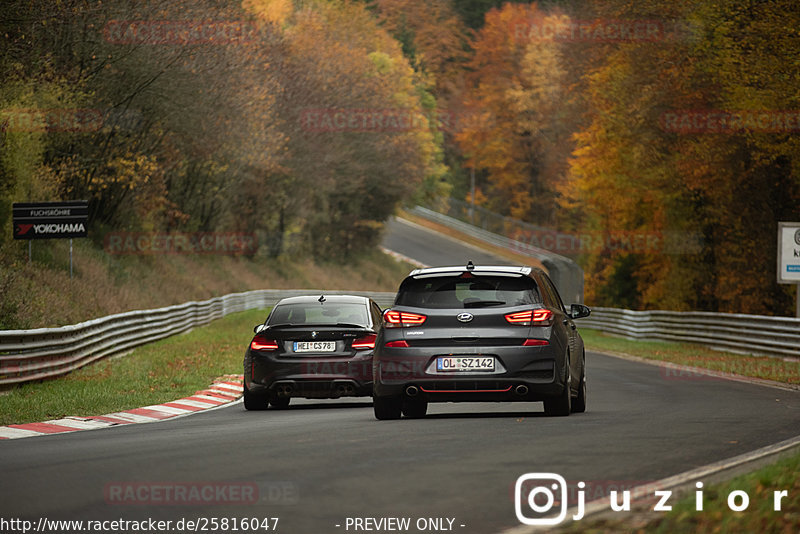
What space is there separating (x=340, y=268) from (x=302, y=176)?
13.4 metres

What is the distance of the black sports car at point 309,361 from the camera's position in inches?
670

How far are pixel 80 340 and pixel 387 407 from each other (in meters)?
11.2

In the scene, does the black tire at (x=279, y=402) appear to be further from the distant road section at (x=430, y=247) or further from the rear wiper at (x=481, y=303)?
the distant road section at (x=430, y=247)

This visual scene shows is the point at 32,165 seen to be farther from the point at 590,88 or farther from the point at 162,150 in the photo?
the point at 590,88

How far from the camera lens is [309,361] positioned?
1705 centimetres

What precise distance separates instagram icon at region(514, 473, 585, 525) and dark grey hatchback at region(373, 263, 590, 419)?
427cm

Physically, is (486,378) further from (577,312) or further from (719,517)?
(719,517)

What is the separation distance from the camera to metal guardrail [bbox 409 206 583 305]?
7044 centimetres

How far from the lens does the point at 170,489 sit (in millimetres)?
8578

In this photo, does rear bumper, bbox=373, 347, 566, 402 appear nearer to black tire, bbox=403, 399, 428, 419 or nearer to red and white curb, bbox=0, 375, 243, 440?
black tire, bbox=403, 399, 428, 419

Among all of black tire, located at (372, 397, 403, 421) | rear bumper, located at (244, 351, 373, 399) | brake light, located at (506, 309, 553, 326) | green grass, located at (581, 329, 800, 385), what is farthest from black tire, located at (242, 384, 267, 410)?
green grass, located at (581, 329, 800, 385)

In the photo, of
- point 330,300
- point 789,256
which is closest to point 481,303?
point 330,300

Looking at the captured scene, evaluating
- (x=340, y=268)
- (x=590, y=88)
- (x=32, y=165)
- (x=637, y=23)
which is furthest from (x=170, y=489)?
(x=340, y=268)

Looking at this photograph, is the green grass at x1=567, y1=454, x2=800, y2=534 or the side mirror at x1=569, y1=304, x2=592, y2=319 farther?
the side mirror at x1=569, y1=304, x2=592, y2=319
